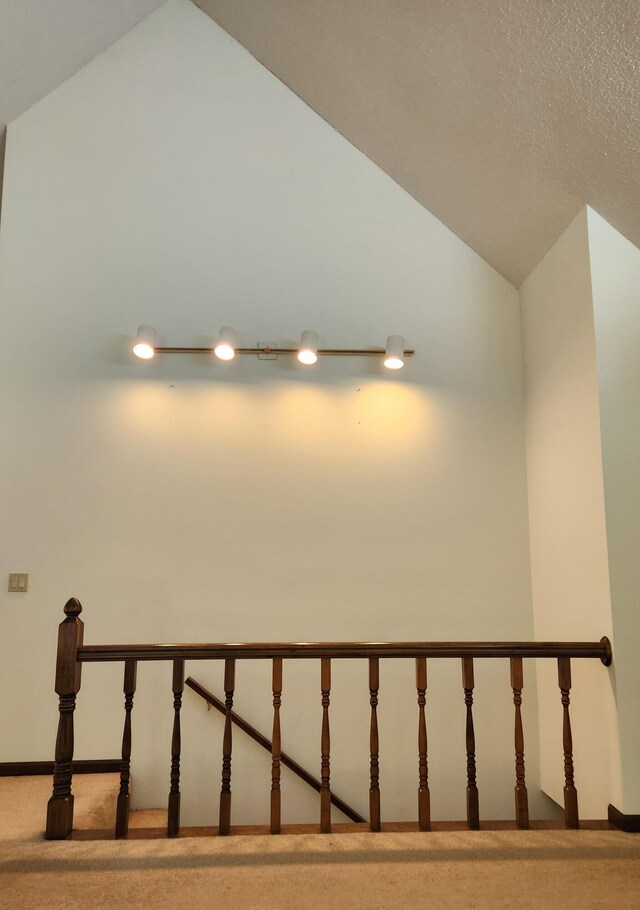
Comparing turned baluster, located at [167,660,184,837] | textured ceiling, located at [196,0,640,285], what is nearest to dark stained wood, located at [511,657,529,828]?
turned baluster, located at [167,660,184,837]

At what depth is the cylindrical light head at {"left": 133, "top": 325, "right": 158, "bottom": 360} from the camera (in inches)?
135

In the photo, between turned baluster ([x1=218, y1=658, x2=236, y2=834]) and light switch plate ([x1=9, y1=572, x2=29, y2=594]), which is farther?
light switch plate ([x1=9, y1=572, x2=29, y2=594])

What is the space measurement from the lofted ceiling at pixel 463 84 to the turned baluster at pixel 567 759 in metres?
1.97

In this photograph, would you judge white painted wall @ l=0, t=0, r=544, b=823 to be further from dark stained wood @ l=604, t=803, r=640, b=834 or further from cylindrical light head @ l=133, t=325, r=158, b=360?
dark stained wood @ l=604, t=803, r=640, b=834

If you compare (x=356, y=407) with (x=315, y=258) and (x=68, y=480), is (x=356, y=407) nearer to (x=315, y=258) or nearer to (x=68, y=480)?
(x=315, y=258)

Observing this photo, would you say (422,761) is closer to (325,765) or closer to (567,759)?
(325,765)

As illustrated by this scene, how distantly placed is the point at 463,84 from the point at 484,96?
0.12m

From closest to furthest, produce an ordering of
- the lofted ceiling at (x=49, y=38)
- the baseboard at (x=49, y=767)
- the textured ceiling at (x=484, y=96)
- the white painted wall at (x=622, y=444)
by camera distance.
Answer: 1. the textured ceiling at (x=484, y=96)
2. the white painted wall at (x=622, y=444)
3. the baseboard at (x=49, y=767)
4. the lofted ceiling at (x=49, y=38)

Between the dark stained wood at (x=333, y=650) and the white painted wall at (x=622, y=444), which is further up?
the white painted wall at (x=622, y=444)

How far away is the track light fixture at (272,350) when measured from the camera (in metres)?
3.47

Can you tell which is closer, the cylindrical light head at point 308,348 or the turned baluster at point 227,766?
the turned baluster at point 227,766

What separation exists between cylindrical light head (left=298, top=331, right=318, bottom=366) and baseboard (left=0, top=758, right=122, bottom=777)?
7.25 feet

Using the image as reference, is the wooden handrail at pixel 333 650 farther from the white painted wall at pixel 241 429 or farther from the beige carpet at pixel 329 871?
the white painted wall at pixel 241 429

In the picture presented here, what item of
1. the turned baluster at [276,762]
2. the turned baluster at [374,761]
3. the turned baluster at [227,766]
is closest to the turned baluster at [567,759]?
the turned baluster at [374,761]
